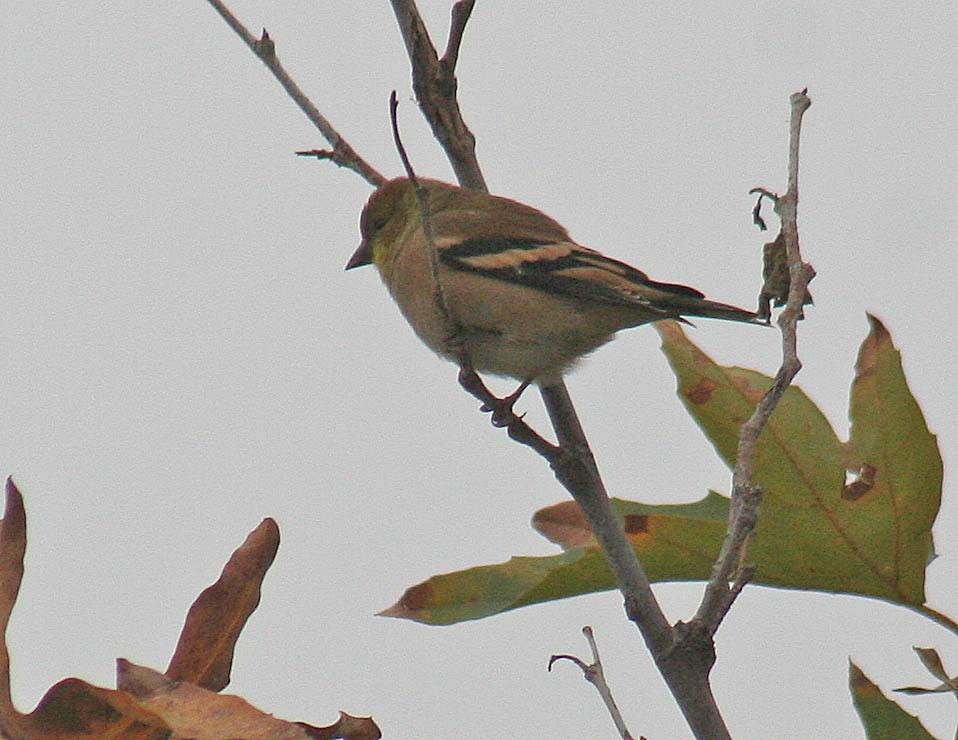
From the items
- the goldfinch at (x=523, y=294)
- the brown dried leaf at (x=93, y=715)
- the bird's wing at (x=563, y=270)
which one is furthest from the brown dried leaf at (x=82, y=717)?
the bird's wing at (x=563, y=270)

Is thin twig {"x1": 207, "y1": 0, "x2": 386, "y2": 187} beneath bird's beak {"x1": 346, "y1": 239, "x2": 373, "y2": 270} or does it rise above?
beneath

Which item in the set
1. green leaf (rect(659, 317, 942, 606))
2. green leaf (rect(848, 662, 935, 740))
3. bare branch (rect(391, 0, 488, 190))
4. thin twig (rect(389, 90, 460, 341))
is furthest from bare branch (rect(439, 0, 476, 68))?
green leaf (rect(848, 662, 935, 740))

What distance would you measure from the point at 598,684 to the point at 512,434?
672 millimetres

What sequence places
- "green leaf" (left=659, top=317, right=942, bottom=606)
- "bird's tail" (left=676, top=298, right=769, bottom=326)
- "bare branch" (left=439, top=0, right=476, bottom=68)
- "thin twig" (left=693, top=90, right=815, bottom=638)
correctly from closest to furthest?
"thin twig" (left=693, top=90, right=815, bottom=638) → "green leaf" (left=659, top=317, right=942, bottom=606) → "bare branch" (left=439, top=0, right=476, bottom=68) → "bird's tail" (left=676, top=298, right=769, bottom=326)

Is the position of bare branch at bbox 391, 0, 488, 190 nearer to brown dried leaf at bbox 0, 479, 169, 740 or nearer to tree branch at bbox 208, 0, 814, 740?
tree branch at bbox 208, 0, 814, 740

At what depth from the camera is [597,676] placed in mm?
2621

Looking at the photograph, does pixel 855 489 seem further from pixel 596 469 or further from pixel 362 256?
pixel 362 256

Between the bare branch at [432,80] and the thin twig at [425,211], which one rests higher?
the bare branch at [432,80]

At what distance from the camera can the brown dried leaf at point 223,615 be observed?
1.94m

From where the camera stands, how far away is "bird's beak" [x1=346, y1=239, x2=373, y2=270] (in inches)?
225

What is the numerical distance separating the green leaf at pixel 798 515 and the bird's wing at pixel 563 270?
1410 millimetres

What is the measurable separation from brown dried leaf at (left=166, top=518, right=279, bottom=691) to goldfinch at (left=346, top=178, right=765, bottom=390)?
6.70 ft

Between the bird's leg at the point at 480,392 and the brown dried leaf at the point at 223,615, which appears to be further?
the bird's leg at the point at 480,392

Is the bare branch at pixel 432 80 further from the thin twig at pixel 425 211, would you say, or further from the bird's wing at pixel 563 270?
the bird's wing at pixel 563 270
